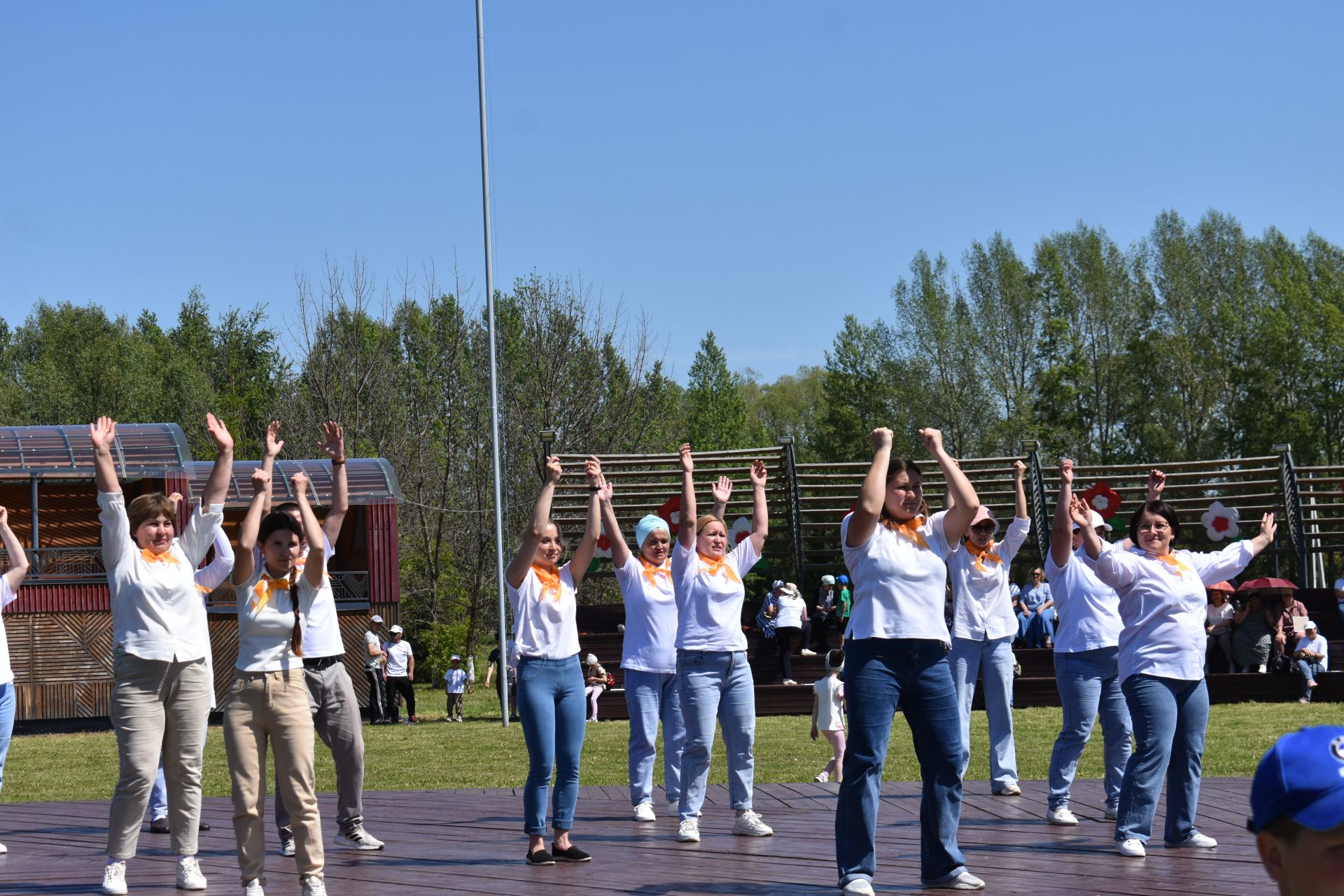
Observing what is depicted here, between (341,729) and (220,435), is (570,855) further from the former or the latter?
(220,435)

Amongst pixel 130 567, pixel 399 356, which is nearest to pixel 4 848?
pixel 130 567

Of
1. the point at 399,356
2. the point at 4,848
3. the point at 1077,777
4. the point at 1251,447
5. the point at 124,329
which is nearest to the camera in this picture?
the point at 4,848

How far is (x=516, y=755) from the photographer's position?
15047 millimetres

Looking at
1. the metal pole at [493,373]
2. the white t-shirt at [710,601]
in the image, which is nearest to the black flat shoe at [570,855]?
the white t-shirt at [710,601]

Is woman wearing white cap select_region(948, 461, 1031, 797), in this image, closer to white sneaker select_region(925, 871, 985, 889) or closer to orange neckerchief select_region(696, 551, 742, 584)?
orange neckerchief select_region(696, 551, 742, 584)

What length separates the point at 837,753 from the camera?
37.9 ft

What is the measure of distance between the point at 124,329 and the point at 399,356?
22.3 meters

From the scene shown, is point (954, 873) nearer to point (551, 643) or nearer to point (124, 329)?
point (551, 643)

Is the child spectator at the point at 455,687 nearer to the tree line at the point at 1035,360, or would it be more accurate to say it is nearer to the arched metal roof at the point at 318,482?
the arched metal roof at the point at 318,482

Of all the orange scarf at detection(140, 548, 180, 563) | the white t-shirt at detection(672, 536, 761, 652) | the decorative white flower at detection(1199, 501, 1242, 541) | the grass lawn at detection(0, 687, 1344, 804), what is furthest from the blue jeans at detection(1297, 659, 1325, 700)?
the orange scarf at detection(140, 548, 180, 563)

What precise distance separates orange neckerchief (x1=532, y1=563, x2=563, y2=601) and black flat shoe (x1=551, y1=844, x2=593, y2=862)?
1331mm

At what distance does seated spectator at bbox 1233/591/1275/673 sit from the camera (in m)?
21.5

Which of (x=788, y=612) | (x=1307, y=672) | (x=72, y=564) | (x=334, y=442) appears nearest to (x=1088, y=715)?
(x=334, y=442)

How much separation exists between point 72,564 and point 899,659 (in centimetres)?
1945
